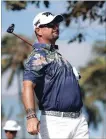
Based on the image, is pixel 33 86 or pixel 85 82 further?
pixel 85 82

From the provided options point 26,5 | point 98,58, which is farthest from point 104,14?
point 98,58

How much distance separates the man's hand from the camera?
4402mm

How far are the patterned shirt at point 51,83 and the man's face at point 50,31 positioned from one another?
15 centimetres

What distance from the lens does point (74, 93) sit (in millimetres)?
4836

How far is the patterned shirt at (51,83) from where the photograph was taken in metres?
4.79

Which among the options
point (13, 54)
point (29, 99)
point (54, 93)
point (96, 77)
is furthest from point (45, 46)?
point (13, 54)

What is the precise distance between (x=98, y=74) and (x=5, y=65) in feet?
21.9

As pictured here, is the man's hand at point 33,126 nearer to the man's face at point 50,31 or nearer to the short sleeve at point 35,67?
the short sleeve at point 35,67

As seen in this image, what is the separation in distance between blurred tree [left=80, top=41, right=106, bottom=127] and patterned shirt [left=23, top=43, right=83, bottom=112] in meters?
25.9

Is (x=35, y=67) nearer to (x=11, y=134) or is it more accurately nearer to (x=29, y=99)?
(x=29, y=99)

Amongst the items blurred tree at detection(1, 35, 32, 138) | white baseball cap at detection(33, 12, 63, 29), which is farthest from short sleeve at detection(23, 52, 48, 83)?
blurred tree at detection(1, 35, 32, 138)

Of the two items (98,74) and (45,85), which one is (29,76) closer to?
(45,85)

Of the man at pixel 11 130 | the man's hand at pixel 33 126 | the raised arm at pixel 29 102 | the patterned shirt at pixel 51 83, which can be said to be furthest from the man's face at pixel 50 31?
the man at pixel 11 130

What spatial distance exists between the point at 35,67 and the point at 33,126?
1.79 feet
